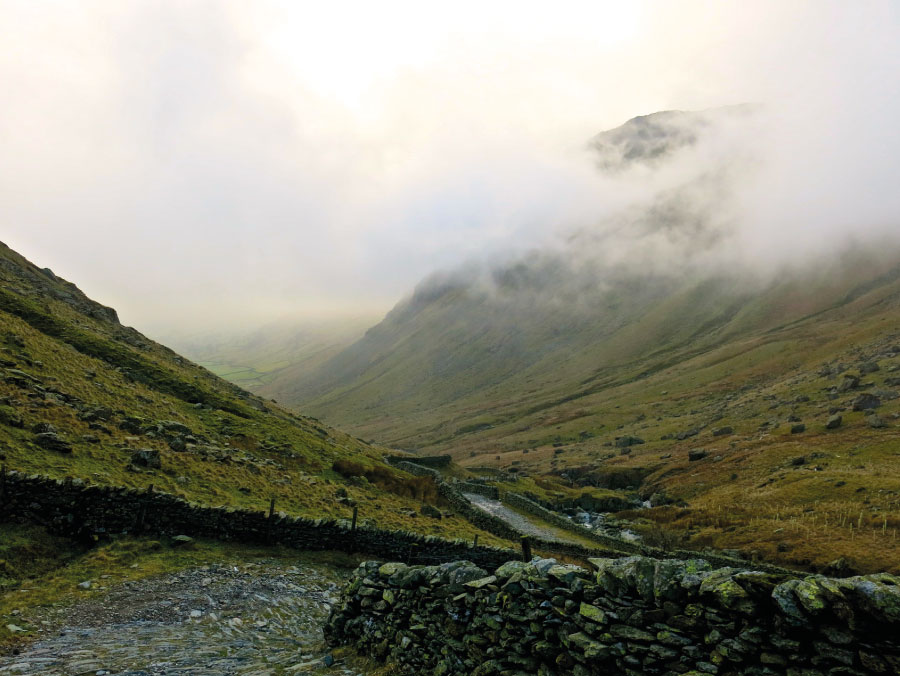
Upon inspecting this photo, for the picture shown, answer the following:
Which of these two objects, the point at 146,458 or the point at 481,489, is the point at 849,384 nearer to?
the point at 481,489

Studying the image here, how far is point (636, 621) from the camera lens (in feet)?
26.3

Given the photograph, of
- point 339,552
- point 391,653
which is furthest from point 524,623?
point 339,552

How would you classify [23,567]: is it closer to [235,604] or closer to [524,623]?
[235,604]

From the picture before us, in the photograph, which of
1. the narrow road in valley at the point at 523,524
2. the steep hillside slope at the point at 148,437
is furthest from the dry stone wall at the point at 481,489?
the steep hillside slope at the point at 148,437

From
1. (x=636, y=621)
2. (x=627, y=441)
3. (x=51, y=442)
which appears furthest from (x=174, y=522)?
(x=627, y=441)

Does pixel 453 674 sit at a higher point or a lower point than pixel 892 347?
lower

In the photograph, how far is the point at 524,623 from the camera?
31.0 ft

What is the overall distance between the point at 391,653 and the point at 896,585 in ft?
33.8

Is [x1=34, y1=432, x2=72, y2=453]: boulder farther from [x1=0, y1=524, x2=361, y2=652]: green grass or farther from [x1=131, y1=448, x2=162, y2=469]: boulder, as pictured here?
[x1=0, y1=524, x2=361, y2=652]: green grass

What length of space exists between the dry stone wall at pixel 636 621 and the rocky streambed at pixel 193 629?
272 cm

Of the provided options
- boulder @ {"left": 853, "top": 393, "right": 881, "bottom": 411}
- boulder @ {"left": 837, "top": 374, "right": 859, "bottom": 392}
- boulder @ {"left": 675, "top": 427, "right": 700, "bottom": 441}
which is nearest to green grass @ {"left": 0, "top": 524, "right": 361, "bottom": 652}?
boulder @ {"left": 853, "top": 393, "right": 881, "bottom": 411}

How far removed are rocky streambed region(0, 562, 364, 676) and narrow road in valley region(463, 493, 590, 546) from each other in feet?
86.8

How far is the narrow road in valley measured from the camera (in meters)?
41.7

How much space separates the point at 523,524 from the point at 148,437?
32033mm
